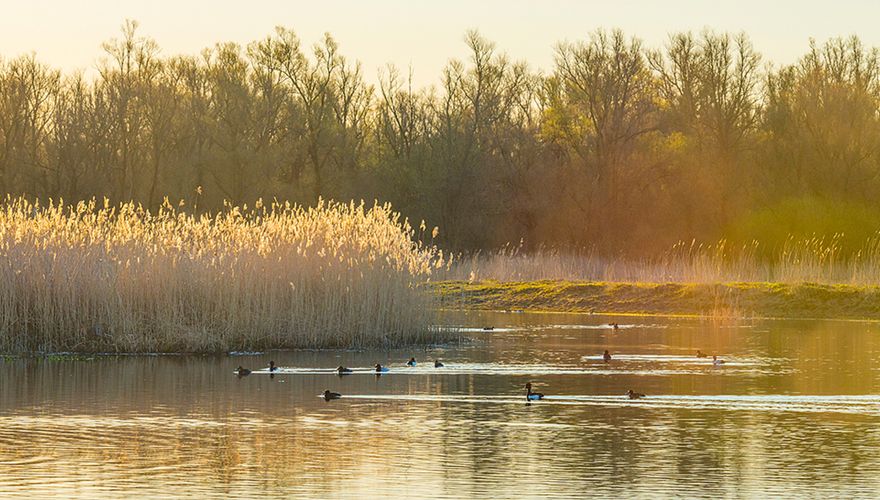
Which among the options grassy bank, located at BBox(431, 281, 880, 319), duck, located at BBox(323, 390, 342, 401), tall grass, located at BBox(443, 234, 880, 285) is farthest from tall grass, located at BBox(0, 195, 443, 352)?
tall grass, located at BBox(443, 234, 880, 285)

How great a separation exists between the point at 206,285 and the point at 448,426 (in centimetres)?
980

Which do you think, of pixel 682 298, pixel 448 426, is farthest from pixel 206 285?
pixel 682 298

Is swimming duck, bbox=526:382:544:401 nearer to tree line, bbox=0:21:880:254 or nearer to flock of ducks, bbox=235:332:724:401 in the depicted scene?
flock of ducks, bbox=235:332:724:401

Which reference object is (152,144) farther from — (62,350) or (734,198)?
(62,350)

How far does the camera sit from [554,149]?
66.3 metres

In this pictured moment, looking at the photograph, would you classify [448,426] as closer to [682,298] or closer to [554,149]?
[682,298]

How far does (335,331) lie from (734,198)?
42.6 m

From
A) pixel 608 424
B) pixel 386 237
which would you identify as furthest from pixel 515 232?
pixel 608 424

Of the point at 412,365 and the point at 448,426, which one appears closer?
the point at 448,426

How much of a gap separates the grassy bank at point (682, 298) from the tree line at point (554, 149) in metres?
20.3

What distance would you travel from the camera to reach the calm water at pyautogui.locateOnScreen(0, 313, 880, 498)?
1105 centimetres

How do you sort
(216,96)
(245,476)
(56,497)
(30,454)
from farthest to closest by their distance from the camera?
1. (216,96)
2. (30,454)
3. (245,476)
4. (56,497)

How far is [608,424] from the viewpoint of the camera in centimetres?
1445

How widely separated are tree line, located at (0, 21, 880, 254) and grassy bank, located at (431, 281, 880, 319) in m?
20.3
